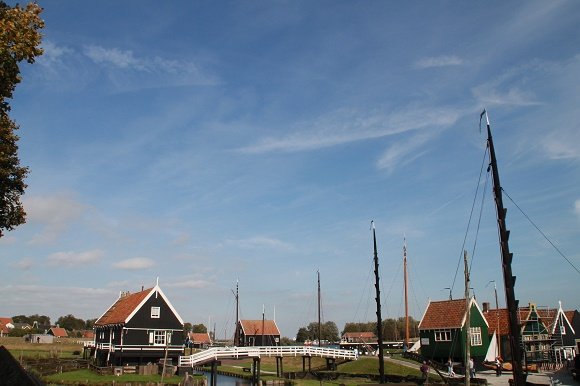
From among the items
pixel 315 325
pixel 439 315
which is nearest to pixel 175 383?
pixel 439 315

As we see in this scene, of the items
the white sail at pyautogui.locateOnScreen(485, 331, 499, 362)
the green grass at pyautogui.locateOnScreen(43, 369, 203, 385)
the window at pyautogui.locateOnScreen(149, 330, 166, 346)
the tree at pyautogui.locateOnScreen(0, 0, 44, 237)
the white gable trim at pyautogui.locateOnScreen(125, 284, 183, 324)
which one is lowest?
the green grass at pyautogui.locateOnScreen(43, 369, 203, 385)

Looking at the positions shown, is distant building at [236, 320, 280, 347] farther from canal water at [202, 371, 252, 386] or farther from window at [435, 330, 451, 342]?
window at [435, 330, 451, 342]

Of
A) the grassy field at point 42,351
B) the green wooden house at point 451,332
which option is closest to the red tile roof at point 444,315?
the green wooden house at point 451,332

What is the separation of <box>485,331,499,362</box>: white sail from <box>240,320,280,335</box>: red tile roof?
159ft

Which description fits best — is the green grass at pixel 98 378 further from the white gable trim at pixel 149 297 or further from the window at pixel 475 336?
the window at pixel 475 336

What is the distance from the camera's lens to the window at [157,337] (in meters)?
58.3

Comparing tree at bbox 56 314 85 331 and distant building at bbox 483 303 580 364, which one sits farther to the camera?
tree at bbox 56 314 85 331

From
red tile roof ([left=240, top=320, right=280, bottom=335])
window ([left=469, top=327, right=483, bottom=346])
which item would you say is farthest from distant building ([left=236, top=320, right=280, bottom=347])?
window ([left=469, top=327, right=483, bottom=346])

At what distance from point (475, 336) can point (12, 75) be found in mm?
51737

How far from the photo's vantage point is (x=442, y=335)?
180 ft

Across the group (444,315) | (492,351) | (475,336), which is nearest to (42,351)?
(444,315)

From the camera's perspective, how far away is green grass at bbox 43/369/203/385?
148 ft

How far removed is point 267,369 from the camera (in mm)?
66062

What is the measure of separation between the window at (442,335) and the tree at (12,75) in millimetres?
46623
